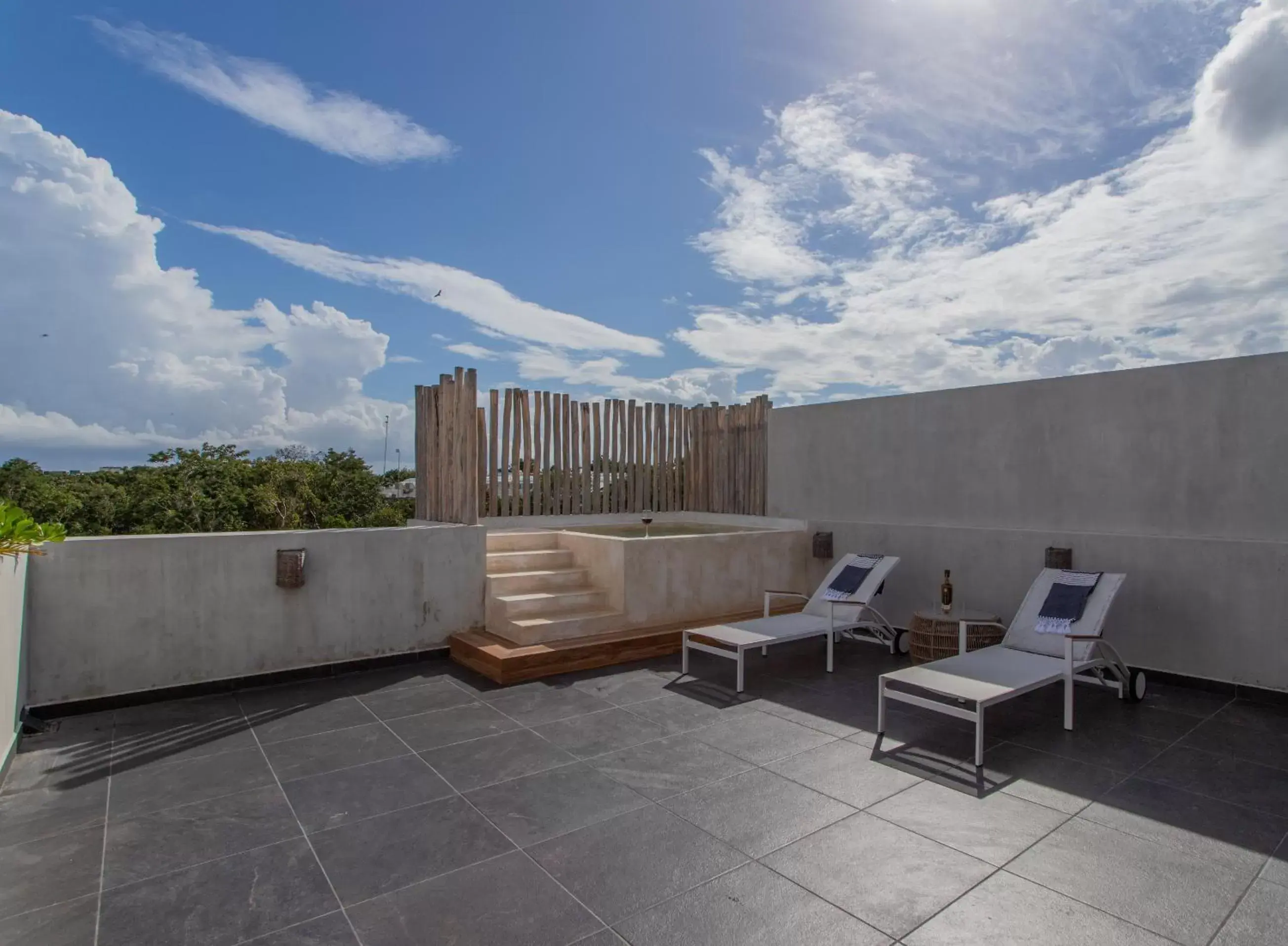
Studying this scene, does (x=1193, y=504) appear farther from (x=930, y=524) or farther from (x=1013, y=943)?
(x=1013, y=943)

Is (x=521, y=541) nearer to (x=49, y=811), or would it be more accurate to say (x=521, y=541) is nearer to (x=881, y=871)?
(x=49, y=811)

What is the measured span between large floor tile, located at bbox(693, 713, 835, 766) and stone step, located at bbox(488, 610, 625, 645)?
1.92m

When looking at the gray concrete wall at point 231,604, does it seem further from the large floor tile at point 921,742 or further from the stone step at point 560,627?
the large floor tile at point 921,742

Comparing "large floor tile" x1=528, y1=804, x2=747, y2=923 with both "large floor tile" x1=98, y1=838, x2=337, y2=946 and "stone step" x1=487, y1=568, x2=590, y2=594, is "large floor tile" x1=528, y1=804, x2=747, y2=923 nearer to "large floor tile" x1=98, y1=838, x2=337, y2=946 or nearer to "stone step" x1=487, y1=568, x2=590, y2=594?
"large floor tile" x1=98, y1=838, x2=337, y2=946

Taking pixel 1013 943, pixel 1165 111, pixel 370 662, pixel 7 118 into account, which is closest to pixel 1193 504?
pixel 1165 111

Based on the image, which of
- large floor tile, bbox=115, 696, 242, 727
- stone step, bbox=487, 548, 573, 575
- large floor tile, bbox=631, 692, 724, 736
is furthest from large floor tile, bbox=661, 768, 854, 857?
stone step, bbox=487, 548, 573, 575

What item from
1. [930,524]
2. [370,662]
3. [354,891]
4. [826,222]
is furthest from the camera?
[826,222]

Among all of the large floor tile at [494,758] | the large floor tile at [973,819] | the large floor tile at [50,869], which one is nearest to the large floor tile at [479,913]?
the large floor tile at [494,758]

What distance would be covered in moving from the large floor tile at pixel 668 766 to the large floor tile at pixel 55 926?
208 centimetres

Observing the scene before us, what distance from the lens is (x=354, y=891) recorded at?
2475mm

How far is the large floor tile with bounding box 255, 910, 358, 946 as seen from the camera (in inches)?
86.0

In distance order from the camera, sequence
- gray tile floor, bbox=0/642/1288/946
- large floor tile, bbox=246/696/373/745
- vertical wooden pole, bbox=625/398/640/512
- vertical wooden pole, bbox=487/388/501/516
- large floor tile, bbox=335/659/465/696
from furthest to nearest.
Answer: vertical wooden pole, bbox=625/398/640/512 → vertical wooden pole, bbox=487/388/501/516 → large floor tile, bbox=335/659/465/696 → large floor tile, bbox=246/696/373/745 → gray tile floor, bbox=0/642/1288/946

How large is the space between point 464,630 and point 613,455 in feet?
12.2

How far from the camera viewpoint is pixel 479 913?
92.2 inches
